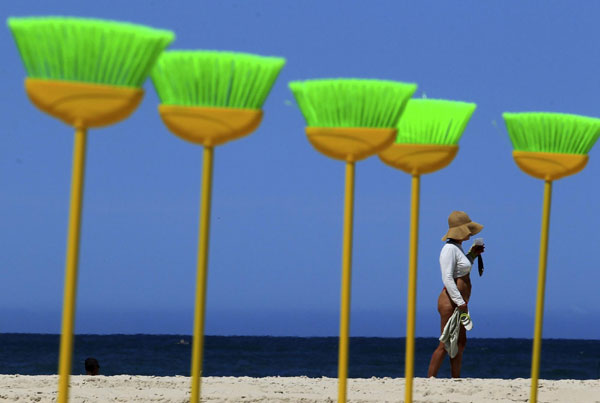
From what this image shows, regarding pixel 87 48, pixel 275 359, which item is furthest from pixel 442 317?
pixel 275 359

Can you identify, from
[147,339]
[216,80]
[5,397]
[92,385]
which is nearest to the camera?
[216,80]

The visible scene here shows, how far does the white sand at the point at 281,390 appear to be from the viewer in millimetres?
7004

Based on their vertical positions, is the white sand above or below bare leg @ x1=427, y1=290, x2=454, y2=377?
below

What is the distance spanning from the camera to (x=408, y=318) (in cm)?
484

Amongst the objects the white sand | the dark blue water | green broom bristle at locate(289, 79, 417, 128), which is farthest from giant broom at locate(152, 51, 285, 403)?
the dark blue water

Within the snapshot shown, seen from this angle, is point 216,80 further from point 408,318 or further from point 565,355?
point 565,355

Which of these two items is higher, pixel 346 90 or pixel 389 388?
pixel 346 90

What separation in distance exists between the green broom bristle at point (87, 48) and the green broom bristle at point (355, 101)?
0.78m

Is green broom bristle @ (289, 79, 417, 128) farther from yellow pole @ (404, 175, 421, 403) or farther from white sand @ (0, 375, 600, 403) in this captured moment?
white sand @ (0, 375, 600, 403)

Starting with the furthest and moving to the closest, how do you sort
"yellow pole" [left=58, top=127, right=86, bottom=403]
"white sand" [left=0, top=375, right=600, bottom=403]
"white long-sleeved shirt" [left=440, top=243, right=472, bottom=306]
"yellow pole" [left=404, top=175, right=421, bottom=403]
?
1. "white long-sleeved shirt" [left=440, top=243, right=472, bottom=306]
2. "white sand" [left=0, top=375, right=600, bottom=403]
3. "yellow pole" [left=404, top=175, right=421, bottom=403]
4. "yellow pole" [left=58, top=127, right=86, bottom=403]

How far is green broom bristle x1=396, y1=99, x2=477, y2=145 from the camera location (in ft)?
16.5

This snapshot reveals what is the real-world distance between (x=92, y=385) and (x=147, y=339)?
3047 cm

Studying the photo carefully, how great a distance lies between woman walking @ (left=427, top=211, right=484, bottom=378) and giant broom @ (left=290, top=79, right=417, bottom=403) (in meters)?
3.63

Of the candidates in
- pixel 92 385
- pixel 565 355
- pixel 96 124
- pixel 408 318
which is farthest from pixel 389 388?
pixel 565 355
